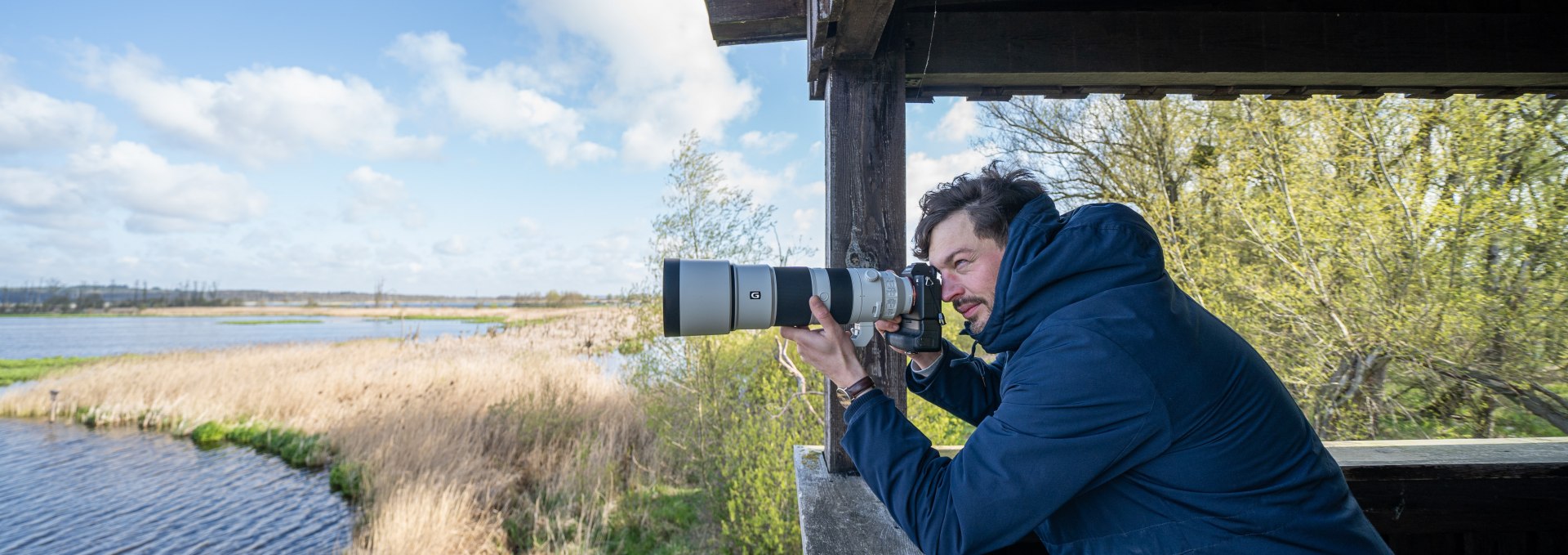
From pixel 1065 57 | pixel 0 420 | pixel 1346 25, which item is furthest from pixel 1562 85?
pixel 0 420

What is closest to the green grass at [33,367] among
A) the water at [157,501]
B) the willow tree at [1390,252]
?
the water at [157,501]

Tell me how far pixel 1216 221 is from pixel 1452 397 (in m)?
1.89

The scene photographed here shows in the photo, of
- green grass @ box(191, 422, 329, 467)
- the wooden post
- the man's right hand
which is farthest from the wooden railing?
green grass @ box(191, 422, 329, 467)

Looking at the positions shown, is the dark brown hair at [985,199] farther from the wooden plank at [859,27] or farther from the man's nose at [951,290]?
the wooden plank at [859,27]

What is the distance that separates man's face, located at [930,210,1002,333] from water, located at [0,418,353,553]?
5.77 meters

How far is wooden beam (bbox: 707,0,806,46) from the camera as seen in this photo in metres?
1.65

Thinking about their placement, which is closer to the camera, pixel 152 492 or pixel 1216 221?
pixel 1216 221

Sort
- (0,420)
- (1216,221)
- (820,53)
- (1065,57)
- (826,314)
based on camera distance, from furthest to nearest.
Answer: (0,420) → (1216,221) → (1065,57) → (820,53) → (826,314)

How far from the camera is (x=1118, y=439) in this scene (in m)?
0.78

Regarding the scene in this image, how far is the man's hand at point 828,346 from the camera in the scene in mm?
1158

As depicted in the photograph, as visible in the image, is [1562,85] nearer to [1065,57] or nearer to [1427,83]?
[1427,83]

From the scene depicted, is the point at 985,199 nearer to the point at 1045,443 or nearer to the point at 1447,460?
the point at 1045,443

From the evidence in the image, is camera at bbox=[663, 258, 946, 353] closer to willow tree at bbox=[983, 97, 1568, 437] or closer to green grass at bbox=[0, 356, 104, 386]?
willow tree at bbox=[983, 97, 1568, 437]

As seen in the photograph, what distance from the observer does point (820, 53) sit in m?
1.51
